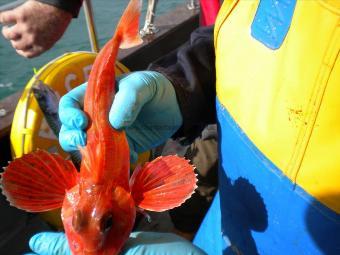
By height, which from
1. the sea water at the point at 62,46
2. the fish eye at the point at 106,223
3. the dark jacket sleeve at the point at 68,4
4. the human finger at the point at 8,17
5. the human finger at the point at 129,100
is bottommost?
the sea water at the point at 62,46

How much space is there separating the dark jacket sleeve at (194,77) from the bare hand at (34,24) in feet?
1.30

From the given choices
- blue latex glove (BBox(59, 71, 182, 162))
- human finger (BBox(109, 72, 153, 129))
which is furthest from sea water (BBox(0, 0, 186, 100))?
human finger (BBox(109, 72, 153, 129))

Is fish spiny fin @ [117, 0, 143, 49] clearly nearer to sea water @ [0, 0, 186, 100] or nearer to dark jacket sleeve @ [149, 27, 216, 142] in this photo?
dark jacket sleeve @ [149, 27, 216, 142]

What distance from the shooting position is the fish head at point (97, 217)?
82cm

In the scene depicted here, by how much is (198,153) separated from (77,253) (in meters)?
1.08

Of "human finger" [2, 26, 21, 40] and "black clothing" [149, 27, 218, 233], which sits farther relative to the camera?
"human finger" [2, 26, 21, 40]

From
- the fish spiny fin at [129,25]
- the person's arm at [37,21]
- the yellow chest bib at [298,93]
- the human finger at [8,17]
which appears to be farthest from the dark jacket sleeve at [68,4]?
the yellow chest bib at [298,93]

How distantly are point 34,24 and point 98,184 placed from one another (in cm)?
77

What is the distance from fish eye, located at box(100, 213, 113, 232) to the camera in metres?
0.83

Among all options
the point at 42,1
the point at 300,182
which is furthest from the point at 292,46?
the point at 42,1

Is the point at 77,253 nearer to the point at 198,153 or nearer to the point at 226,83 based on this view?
the point at 226,83

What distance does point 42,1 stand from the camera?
1.35 meters

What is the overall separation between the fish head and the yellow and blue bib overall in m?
0.35

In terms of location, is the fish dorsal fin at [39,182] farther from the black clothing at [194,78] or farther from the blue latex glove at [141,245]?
the black clothing at [194,78]
